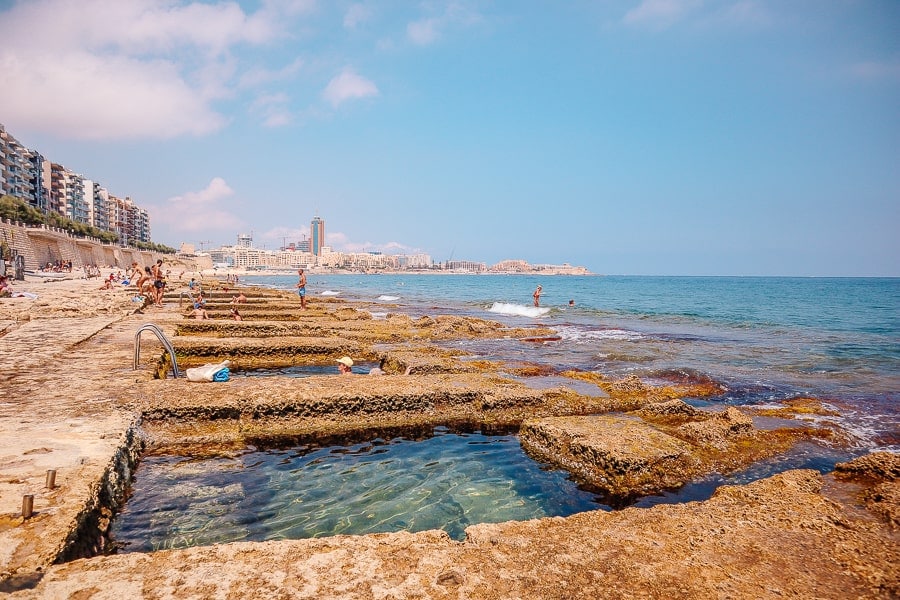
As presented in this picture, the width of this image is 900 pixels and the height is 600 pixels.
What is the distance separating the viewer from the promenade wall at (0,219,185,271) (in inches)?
1950

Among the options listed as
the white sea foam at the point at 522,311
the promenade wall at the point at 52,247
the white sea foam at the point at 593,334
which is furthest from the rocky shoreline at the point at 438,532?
the promenade wall at the point at 52,247

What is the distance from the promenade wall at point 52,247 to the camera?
4953 cm

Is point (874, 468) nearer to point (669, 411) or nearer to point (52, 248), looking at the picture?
point (669, 411)

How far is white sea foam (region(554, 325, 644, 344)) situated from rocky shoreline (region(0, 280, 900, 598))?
1205cm

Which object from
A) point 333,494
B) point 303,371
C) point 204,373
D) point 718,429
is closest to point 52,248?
point 303,371

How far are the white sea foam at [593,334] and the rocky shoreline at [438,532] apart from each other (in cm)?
1205

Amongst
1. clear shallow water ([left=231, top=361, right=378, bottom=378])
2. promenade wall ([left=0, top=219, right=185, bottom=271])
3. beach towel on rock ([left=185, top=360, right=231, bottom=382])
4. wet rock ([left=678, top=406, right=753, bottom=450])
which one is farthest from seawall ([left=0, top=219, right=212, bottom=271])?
wet rock ([left=678, top=406, right=753, bottom=450])

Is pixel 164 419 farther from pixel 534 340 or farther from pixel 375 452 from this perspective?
pixel 534 340

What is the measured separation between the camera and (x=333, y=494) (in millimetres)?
5820

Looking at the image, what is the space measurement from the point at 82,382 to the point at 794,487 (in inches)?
400

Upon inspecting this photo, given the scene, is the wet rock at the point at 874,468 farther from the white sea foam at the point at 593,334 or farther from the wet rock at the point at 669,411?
the white sea foam at the point at 593,334

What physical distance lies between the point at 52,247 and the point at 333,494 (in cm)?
7530

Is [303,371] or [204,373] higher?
[204,373]

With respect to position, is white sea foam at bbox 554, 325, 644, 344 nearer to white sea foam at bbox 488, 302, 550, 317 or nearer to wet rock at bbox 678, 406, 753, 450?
white sea foam at bbox 488, 302, 550, 317
